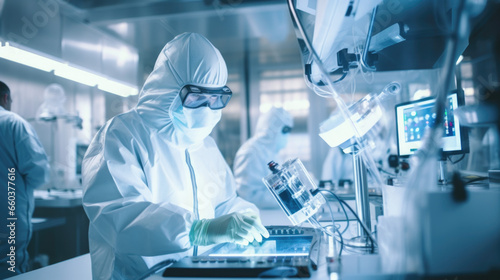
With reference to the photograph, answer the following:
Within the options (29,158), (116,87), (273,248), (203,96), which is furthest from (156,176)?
(116,87)

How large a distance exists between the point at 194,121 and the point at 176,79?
0.61ft

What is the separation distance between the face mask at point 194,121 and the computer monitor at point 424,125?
32.2 inches

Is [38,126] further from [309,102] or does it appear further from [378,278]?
[378,278]

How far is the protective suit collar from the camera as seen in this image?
1.26m

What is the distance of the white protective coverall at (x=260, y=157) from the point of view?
9.04 ft

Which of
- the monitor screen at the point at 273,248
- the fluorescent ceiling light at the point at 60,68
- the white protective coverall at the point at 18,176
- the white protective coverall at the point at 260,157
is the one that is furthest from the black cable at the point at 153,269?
the fluorescent ceiling light at the point at 60,68

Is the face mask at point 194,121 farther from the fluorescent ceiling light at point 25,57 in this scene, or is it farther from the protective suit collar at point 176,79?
the fluorescent ceiling light at point 25,57

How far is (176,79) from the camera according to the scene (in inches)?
50.2

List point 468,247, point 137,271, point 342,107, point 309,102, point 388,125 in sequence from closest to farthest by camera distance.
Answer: point 468,247, point 342,107, point 137,271, point 388,125, point 309,102

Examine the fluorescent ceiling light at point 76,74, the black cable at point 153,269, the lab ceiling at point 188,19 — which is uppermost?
the lab ceiling at point 188,19

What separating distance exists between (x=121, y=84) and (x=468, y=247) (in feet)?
12.5

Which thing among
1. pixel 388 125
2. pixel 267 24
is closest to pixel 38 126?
pixel 267 24

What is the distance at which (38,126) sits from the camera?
143 inches

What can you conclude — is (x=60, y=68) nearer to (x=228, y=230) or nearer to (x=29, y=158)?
(x=29, y=158)
